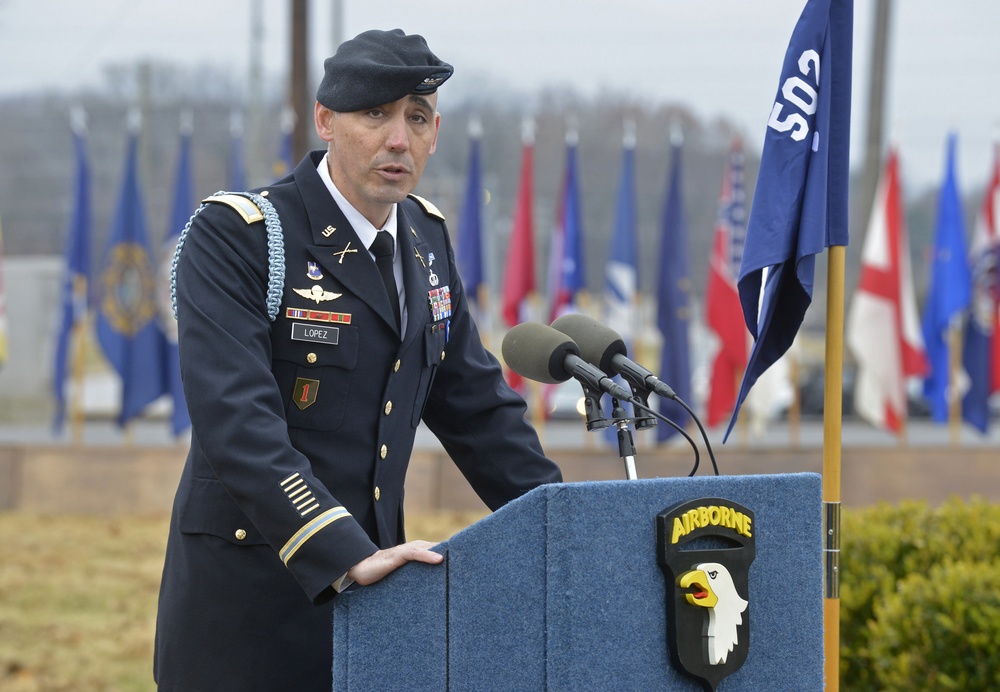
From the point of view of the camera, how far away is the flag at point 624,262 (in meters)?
11.4

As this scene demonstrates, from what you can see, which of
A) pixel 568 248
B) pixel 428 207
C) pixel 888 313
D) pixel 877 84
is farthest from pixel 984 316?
pixel 428 207

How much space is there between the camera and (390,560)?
5.96ft

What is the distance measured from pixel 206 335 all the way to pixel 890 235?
10314 mm

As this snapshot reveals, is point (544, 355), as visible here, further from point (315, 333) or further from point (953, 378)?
point (953, 378)

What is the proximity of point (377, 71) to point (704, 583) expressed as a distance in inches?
43.4

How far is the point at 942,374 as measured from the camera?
11930 mm

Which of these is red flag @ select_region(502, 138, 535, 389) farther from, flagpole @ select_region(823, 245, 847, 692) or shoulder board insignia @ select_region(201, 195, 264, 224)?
shoulder board insignia @ select_region(201, 195, 264, 224)

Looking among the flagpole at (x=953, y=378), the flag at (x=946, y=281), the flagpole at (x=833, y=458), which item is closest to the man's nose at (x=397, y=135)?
the flagpole at (x=833, y=458)

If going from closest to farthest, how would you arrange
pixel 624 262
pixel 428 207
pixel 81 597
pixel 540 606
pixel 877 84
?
pixel 540 606 < pixel 428 207 < pixel 81 597 < pixel 624 262 < pixel 877 84

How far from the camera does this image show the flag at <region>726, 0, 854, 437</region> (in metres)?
2.52

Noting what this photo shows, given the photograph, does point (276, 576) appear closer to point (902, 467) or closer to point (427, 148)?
point (427, 148)

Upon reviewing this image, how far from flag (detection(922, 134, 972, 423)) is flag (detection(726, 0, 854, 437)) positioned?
9.62m

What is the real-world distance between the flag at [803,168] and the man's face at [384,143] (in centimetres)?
77

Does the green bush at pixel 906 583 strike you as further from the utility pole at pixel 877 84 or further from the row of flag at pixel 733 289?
the utility pole at pixel 877 84
